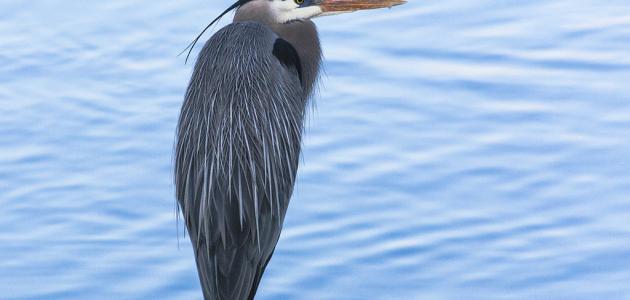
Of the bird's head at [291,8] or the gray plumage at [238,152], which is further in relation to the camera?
the bird's head at [291,8]

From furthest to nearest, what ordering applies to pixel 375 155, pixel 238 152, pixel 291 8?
1. pixel 375 155
2. pixel 291 8
3. pixel 238 152

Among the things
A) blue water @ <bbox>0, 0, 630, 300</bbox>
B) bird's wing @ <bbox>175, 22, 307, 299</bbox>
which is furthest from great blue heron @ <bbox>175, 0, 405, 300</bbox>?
blue water @ <bbox>0, 0, 630, 300</bbox>

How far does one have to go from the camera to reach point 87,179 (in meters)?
6.66

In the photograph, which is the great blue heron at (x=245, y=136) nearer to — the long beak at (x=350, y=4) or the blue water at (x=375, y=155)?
the long beak at (x=350, y=4)

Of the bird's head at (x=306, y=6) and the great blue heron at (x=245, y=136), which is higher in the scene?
the bird's head at (x=306, y=6)

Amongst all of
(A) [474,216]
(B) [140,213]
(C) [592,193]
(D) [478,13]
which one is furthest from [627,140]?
(B) [140,213]

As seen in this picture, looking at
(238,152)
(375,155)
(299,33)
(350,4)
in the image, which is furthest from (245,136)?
(375,155)

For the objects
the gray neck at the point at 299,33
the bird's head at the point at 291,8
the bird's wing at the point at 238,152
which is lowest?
the bird's wing at the point at 238,152

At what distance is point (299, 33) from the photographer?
573 centimetres

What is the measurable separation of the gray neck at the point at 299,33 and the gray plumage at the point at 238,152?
11 millimetres

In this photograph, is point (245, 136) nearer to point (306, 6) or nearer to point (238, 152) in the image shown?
point (238, 152)

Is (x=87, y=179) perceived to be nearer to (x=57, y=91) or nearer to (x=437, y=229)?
(x=57, y=91)

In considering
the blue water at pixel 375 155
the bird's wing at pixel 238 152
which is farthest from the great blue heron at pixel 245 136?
the blue water at pixel 375 155

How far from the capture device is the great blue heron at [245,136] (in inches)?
195
